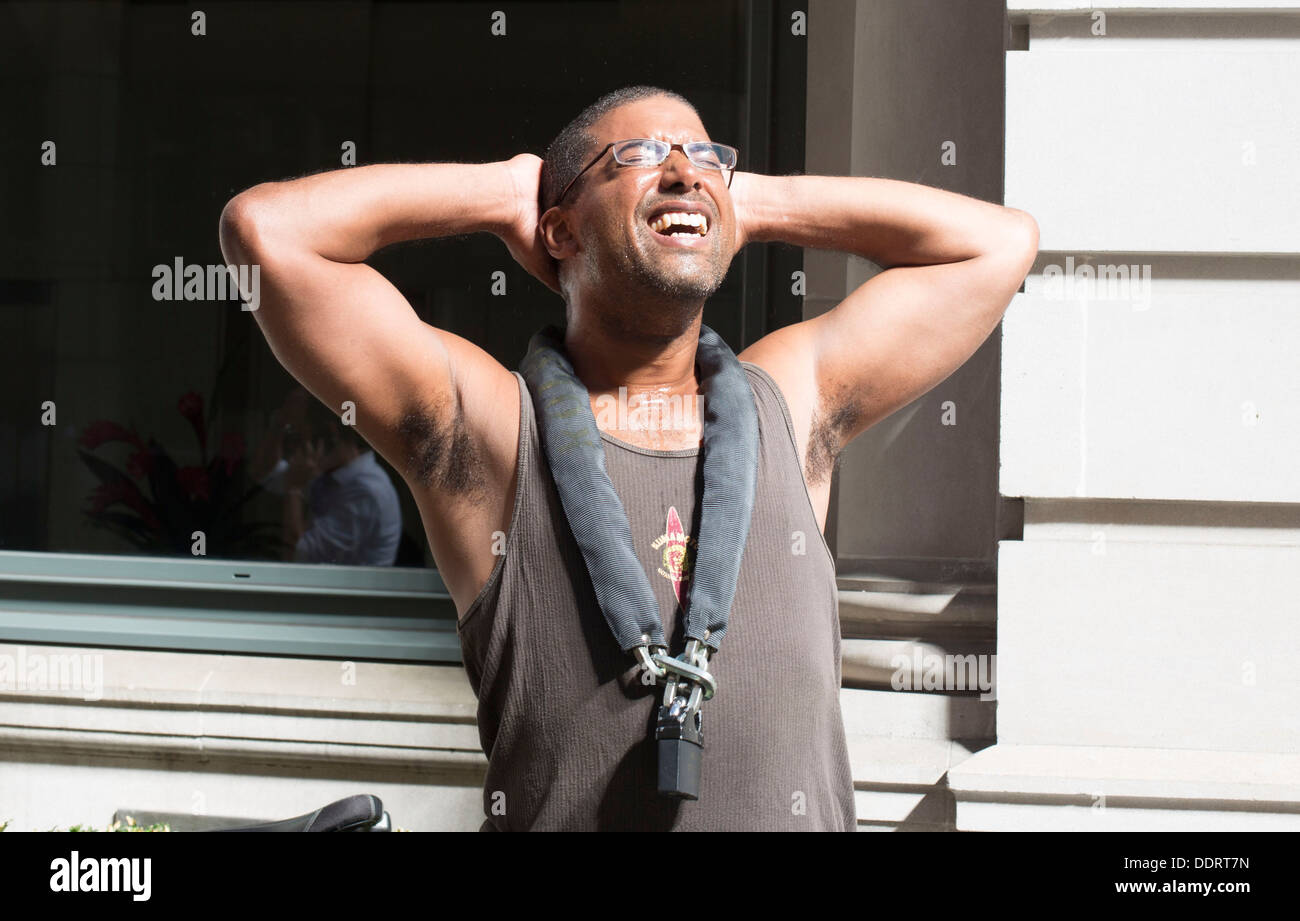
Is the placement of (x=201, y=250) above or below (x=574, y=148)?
above

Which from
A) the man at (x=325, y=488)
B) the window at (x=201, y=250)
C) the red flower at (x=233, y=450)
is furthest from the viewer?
the red flower at (x=233, y=450)

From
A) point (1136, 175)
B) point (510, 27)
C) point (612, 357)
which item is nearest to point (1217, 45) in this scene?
point (1136, 175)

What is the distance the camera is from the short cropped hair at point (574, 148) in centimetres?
257

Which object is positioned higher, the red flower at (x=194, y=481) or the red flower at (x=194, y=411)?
the red flower at (x=194, y=411)

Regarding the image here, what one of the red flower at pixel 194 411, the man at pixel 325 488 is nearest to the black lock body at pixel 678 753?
the man at pixel 325 488

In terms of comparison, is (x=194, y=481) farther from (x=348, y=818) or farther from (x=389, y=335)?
(x=389, y=335)

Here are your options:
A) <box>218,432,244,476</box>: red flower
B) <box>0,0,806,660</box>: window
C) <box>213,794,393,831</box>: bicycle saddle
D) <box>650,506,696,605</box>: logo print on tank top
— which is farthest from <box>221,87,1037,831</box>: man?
<box>218,432,244,476</box>: red flower

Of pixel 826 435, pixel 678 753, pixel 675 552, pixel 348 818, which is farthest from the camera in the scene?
pixel 826 435

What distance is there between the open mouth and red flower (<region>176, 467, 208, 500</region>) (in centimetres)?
310

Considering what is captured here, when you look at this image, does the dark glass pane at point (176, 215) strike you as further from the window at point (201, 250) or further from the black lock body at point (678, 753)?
the black lock body at point (678, 753)

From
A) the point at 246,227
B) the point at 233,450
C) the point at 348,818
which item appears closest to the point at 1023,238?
the point at 246,227

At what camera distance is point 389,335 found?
7.55 feet

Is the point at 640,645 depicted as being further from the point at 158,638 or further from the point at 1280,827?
the point at 158,638

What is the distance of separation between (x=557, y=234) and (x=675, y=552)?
78 cm
